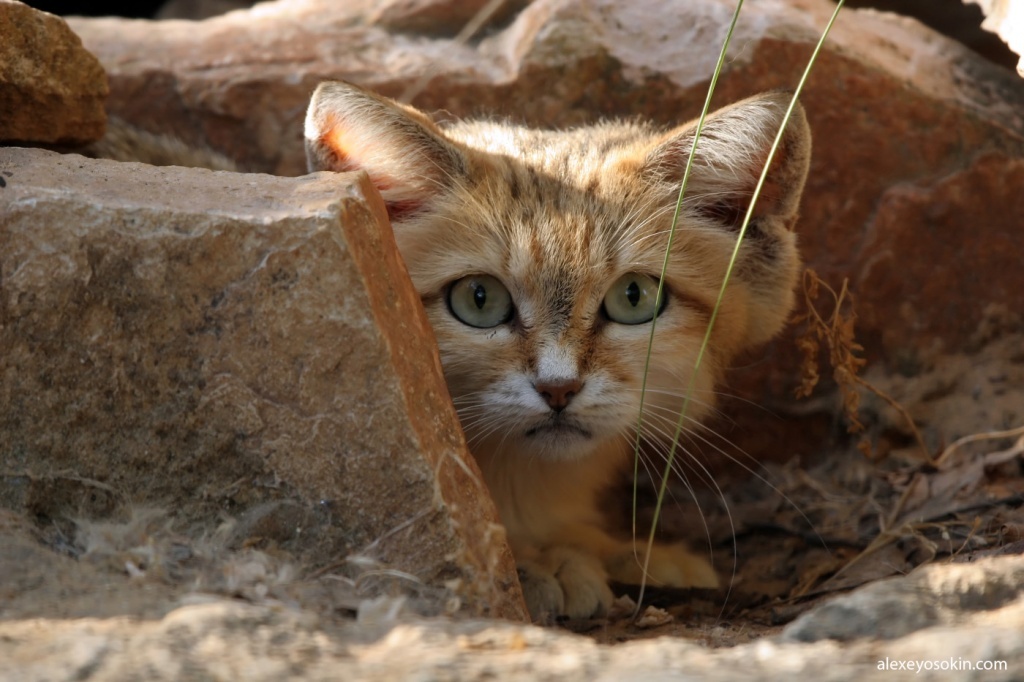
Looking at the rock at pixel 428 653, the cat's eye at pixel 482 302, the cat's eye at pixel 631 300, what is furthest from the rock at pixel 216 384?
the cat's eye at pixel 631 300

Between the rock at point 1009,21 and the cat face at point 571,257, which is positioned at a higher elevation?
the rock at point 1009,21

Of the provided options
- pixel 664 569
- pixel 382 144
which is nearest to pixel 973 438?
pixel 664 569

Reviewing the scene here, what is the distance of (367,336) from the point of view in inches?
65.0

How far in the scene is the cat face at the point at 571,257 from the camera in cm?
219

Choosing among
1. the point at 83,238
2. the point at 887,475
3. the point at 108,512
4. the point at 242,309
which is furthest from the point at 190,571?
the point at 887,475

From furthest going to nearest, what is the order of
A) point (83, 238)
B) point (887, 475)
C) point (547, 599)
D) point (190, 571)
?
point (887, 475) → point (547, 599) → point (83, 238) → point (190, 571)

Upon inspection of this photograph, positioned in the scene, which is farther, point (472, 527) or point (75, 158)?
point (75, 158)

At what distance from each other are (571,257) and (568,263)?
0.6 inches

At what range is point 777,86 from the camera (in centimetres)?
326

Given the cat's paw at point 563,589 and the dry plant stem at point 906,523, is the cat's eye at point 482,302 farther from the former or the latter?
the dry plant stem at point 906,523

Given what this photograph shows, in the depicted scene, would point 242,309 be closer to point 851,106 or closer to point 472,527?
point 472,527

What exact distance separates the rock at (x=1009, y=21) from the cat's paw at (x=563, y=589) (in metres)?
1.59

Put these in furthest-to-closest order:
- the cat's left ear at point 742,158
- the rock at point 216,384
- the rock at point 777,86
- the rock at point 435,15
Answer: the rock at point 435,15
the rock at point 777,86
the cat's left ear at point 742,158
the rock at point 216,384

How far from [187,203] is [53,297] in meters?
0.26
